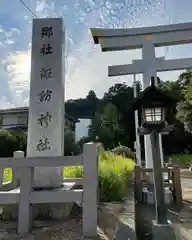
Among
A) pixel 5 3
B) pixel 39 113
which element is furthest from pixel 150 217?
pixel 5 3

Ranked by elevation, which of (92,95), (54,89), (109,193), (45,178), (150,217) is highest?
(92,95)

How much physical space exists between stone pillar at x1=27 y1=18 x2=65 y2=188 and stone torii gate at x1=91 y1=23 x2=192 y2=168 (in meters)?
2.31

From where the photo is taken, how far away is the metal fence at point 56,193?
2.67 metres

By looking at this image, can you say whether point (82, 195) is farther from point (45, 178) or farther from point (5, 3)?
point (5, 3)

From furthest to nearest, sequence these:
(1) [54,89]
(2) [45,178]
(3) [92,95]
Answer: (3) [92,95] < (1) [54,89] < (2) [45,178]

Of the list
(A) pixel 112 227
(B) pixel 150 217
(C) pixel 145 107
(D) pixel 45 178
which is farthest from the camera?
(B) pixel 150 217

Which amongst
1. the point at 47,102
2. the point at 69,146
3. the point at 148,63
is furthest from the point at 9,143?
the point at 47,102

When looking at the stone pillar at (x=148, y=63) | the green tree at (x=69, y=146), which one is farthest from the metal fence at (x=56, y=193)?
the green tree at (x=69, y=146)

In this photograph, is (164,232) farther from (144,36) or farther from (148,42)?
(144,36)

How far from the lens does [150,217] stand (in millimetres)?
4195

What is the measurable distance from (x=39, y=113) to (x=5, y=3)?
2.20m

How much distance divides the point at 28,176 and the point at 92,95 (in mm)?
32716

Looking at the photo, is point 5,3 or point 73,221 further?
point 5,3

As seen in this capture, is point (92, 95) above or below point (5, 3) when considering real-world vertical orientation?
above
